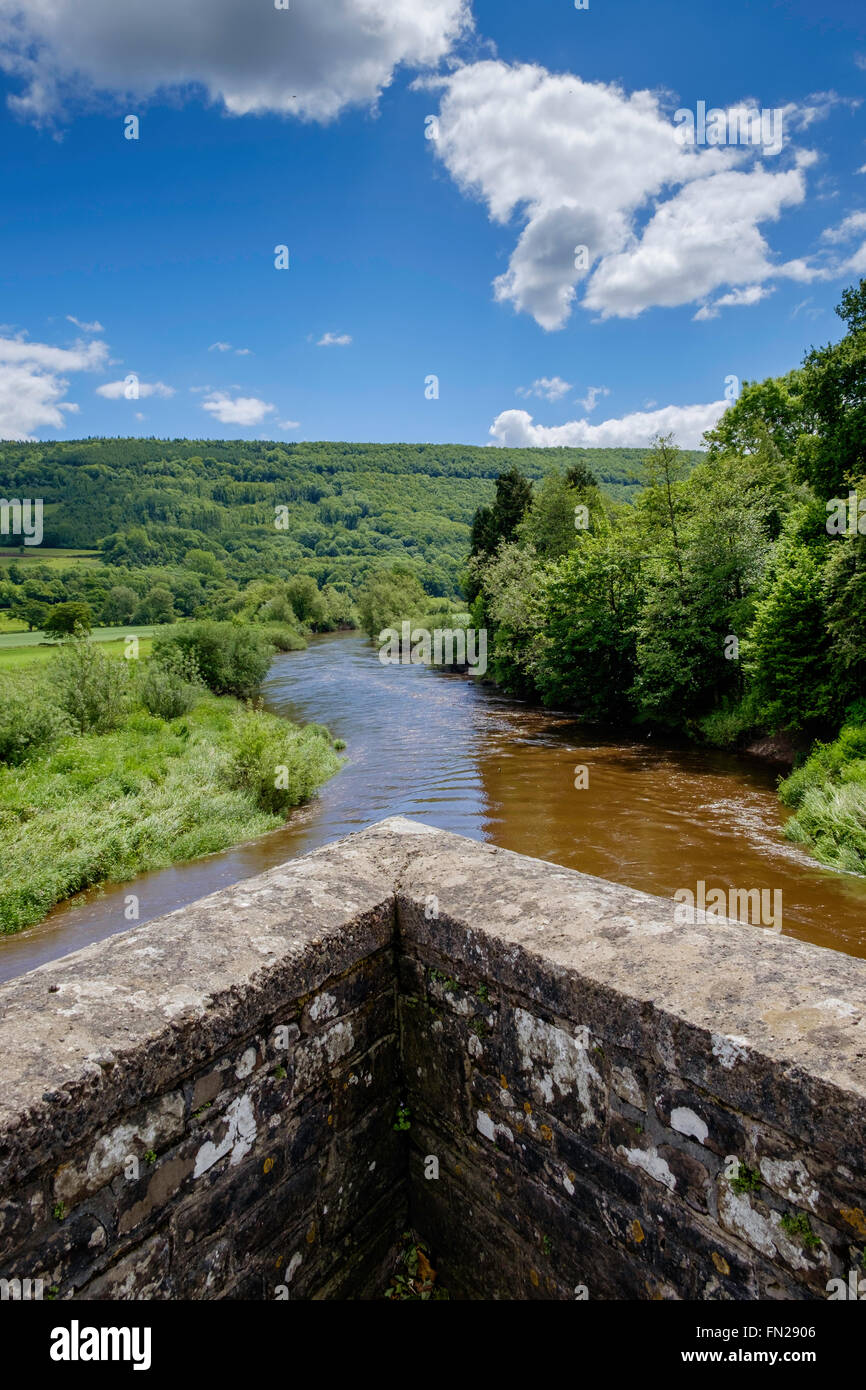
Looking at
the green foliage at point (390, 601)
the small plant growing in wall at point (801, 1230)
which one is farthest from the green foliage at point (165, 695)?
the green foliage at point (390, 601)

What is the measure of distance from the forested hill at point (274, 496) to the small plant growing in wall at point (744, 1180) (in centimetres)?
6844

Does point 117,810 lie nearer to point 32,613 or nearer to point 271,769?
point 271,769

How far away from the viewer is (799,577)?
15.0 meters

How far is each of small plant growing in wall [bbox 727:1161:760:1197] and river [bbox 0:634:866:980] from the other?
7583mm

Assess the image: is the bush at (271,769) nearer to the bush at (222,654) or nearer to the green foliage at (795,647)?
the green foliage at (795,647)

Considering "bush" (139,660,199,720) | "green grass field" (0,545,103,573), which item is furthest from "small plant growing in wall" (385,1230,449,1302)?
"green grass field" (0,545,103,573)

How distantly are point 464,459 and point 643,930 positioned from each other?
13063 cm

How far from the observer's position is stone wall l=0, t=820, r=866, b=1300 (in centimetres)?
149

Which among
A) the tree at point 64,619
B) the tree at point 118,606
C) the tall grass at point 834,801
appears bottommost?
the tall grass at point 834,801

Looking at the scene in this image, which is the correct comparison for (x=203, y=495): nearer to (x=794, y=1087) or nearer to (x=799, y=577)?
(x=799, y=577)

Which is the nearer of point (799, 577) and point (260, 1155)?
point (260, 1155)

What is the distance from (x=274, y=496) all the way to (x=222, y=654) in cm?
8068

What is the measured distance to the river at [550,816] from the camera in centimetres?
961
